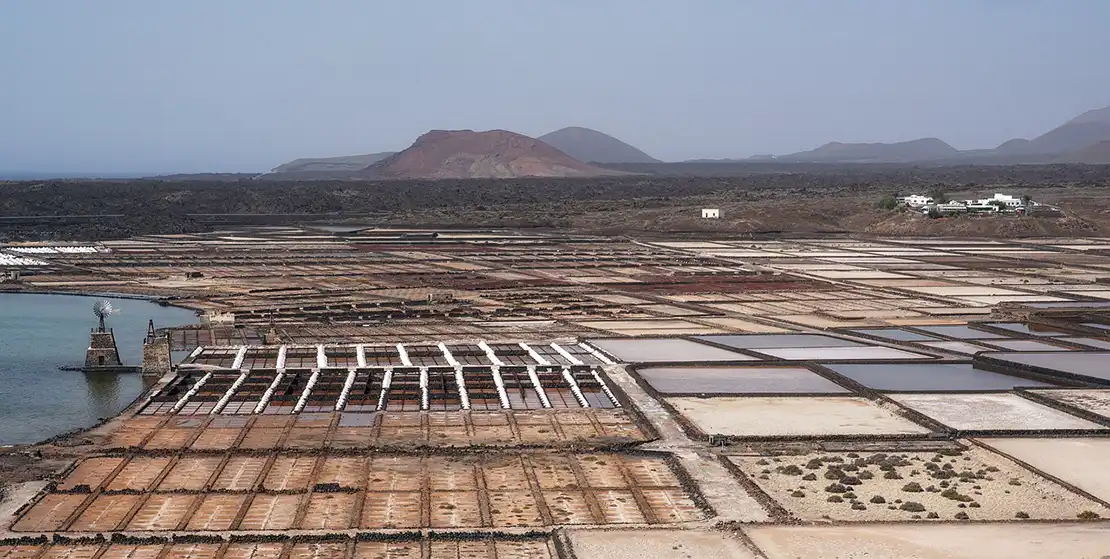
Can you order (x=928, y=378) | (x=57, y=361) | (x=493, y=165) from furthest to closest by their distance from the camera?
1. (x=493, y=165)
2. (x=57, y=361)
3. (x=928, y=378)

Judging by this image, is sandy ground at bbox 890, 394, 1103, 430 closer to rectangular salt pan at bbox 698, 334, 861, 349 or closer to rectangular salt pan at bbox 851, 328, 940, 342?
rectangular salt pan at bbox 698, 334, 861, 349

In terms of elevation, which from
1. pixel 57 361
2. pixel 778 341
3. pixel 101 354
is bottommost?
pixel 778 341

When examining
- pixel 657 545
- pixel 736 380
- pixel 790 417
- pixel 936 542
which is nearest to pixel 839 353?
pixel 736 380

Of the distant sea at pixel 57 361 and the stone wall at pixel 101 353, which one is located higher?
the stone wall at pixel 101 353

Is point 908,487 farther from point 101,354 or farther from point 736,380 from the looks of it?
point 101,354

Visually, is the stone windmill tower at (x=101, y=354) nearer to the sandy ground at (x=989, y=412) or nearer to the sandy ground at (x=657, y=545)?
the sandy ground at (x=657, y=545)

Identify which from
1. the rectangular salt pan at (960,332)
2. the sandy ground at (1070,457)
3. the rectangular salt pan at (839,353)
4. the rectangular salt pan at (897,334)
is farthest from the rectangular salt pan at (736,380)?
the rectangular salt pan at (960,332)

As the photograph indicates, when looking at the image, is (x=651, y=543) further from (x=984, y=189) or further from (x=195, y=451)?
(x=984, y=189)
